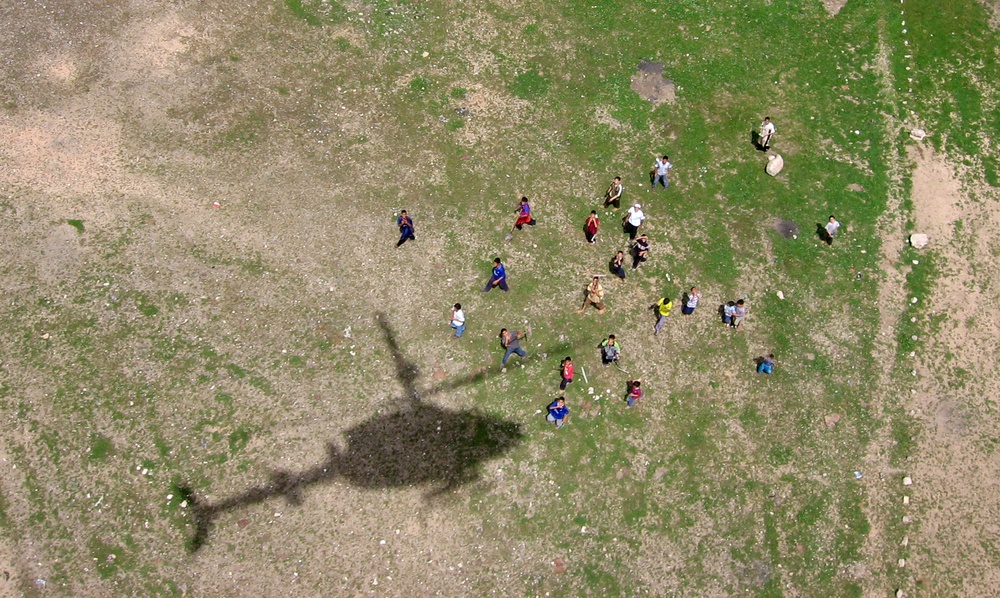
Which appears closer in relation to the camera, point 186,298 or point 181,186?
point 186,298

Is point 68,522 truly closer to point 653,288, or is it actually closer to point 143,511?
point 143,511

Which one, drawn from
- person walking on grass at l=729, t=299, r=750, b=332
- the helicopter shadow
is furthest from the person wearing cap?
the helicopter shadow

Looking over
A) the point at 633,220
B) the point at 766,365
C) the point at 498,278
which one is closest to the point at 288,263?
the point at 498,278

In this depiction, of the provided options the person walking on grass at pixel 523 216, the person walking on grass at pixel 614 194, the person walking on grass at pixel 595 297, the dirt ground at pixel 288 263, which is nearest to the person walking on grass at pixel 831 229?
the dirt ground at pixel 288 263

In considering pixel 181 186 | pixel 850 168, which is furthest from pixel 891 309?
pixel 181 186

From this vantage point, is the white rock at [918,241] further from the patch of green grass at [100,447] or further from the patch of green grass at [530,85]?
the patch of green grass at [100,447]

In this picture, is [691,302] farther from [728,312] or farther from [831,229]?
[831,229]
